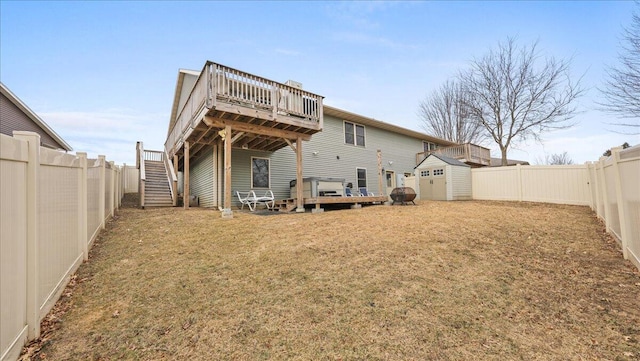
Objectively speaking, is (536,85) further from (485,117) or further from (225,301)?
(225,301)

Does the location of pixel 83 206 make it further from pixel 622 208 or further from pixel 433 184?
pixel 433 184

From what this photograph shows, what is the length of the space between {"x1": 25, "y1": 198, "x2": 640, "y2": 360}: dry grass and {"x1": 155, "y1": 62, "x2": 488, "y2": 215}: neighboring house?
12.4 ft

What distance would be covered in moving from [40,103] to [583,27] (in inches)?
1215

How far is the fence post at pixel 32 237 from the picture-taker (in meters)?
2.33

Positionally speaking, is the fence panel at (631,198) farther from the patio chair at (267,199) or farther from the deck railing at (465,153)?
the deck railing at (465,153)

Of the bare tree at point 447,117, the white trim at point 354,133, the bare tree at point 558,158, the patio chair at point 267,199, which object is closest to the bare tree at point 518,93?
the bare tree at point 447,117

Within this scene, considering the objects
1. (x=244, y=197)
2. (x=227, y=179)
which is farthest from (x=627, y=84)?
(x=244, y=197)

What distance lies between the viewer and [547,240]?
5.51 m

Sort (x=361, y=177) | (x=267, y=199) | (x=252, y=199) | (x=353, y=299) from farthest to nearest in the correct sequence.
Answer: (x=361, y=177) → (x=252, y=199) → (x=267, y=199) → (x=353, y=299)

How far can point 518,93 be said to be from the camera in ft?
59.6

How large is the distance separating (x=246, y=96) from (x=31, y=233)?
649 cm

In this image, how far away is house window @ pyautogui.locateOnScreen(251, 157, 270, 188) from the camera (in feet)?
39.1

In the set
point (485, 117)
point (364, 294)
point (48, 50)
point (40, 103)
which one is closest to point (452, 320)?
point (364, 294)

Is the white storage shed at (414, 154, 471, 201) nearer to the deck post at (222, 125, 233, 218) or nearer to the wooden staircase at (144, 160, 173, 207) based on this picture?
the deck post at (222, 125, 233, 218)
